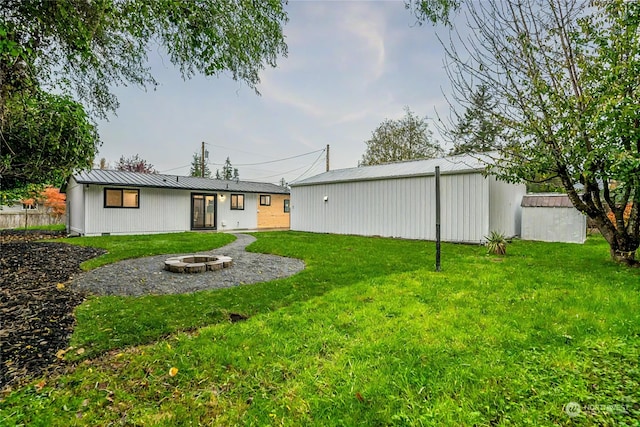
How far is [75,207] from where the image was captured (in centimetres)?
1364

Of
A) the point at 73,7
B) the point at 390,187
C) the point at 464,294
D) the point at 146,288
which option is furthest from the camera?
the point at 390,187

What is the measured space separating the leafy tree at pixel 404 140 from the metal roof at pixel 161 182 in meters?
8.24

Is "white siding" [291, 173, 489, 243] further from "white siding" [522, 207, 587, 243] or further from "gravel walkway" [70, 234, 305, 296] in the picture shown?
"gravel walkway" [70, 234, 305, 296]

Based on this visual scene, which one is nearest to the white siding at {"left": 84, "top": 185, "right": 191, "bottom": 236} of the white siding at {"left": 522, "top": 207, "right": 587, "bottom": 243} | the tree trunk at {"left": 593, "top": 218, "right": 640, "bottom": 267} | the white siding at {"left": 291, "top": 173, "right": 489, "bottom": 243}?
the white siding at {"left": 291, "top": 173, "right": 489, "bottom": 243}

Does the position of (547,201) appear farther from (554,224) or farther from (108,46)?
(108,46)

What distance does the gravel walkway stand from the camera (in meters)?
4.58

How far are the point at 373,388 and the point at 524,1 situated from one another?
6.87 m

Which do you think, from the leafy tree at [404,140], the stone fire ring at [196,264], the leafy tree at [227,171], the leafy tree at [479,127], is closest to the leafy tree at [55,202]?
the stone fire ring at [196,264]

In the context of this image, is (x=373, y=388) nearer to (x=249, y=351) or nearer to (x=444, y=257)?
(x=249, y=351)

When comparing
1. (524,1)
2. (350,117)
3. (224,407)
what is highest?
(350,117)

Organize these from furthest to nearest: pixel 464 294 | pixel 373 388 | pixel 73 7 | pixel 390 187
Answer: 1. pixel 390 187
2. pixel 464 294
3. pixel 73 7
4. pixel 373 388

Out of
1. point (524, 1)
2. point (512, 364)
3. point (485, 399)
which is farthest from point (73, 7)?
point (524, 1)

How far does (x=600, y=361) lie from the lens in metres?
2.24

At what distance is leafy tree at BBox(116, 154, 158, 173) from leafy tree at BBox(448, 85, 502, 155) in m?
24.9
